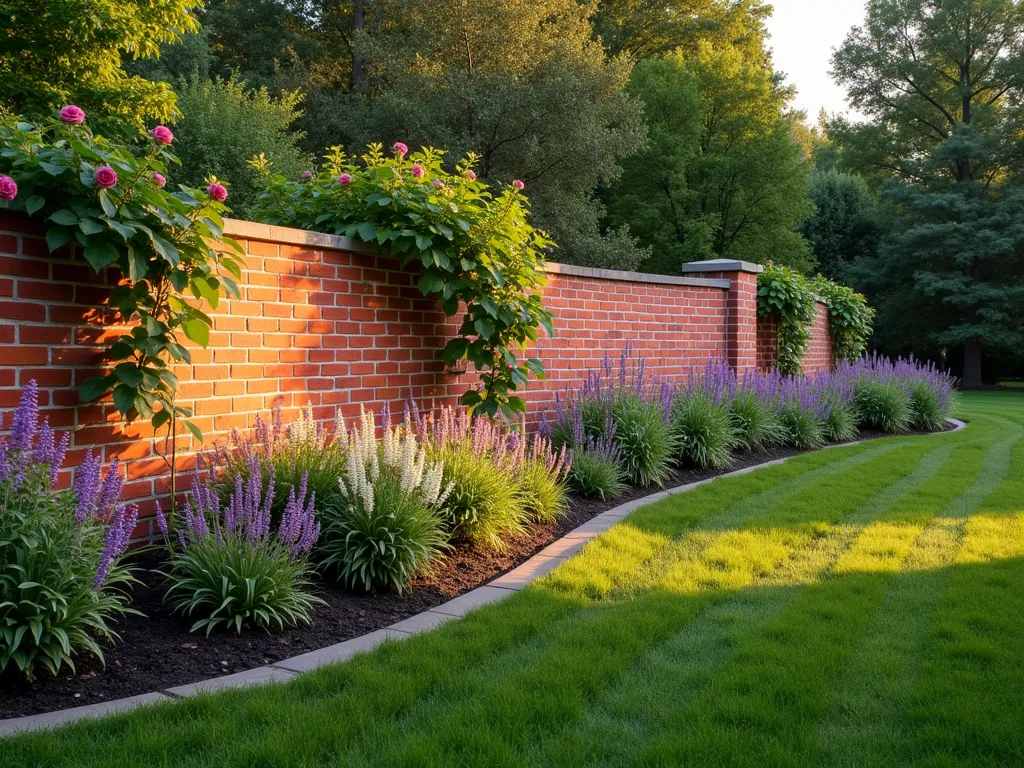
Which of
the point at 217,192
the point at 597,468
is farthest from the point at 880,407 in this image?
the point at 217,192

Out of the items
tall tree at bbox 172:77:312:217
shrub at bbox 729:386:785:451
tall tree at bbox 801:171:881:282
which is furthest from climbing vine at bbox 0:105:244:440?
tall tree at bbox 801:171:881:282

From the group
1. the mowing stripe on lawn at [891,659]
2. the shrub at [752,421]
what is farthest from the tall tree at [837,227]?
the mowing stripe on lawn at [891,659]

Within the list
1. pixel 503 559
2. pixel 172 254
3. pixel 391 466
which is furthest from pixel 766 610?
pixel 172 254

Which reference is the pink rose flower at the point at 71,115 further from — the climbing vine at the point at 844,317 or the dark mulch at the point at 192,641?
the climbing vine at the point at 844,317

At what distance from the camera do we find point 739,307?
9.52m

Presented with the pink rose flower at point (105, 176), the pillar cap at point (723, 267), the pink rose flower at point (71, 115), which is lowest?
the pink rose flower at point (105, 176)

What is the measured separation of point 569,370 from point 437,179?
2.46 metres

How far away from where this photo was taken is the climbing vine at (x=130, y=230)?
10.5ft

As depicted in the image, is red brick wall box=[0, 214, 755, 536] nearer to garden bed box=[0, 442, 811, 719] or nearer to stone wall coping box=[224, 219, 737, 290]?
stone wall coping box=[224, 219, 737, 290]

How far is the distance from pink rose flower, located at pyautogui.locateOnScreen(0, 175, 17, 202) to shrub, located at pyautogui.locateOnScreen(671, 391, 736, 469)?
5.11 metres

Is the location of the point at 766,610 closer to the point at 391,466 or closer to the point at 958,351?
the point at 391,466

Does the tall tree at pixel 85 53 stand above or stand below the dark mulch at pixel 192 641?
above

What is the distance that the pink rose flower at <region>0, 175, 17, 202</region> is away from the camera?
301cm

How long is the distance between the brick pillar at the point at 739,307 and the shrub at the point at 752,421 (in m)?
1.35
